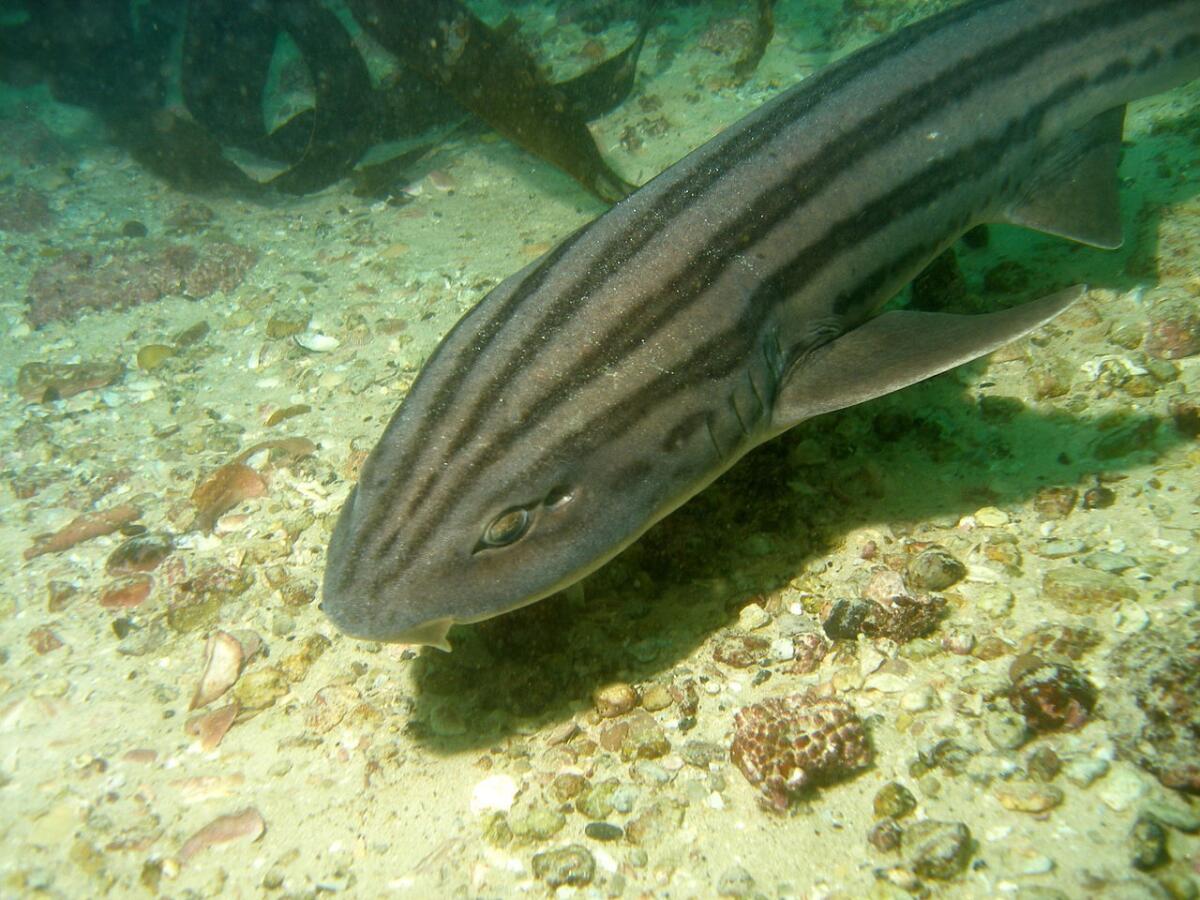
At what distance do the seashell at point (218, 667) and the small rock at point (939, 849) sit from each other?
304 cm

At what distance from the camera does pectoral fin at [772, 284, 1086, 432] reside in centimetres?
296

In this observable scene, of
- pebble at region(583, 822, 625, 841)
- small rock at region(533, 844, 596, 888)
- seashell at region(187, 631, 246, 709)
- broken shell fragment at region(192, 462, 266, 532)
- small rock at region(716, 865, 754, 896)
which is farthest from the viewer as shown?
broken shell fragment at region(192, 462, 266, 532)

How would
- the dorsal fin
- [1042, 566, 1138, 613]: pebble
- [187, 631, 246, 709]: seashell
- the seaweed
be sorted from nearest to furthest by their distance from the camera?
[1042, 566, 1138, 613]: pebble
[187, 631, 246, 709]: seashell
the dorsal fin
the seaweed

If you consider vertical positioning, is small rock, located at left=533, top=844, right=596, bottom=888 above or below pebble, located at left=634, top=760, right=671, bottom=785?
above

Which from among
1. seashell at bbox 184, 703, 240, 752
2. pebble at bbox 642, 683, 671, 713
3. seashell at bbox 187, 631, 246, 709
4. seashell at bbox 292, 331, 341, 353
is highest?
seashell at bbox 292, 331, 341, 353

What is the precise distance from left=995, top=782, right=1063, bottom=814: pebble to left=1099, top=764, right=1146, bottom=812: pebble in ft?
0.46

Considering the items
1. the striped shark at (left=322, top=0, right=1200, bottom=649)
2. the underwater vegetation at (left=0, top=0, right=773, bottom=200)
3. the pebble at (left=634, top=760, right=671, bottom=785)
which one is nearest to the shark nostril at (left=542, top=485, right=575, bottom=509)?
the striped shark at (left=322, top=0, right=1200, bottom=649)

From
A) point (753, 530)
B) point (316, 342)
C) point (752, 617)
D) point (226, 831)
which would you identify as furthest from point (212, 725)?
point (316, 342)

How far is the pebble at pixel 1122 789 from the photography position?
235 centimetres

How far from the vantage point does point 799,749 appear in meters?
2.64

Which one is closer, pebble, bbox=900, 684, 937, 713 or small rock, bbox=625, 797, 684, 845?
small rock, bbox=625, 797, 684, 845

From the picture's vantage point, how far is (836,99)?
133 inches

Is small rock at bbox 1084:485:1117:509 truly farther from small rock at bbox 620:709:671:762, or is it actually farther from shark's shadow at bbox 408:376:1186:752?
small rock at bbox 620:709:671:762

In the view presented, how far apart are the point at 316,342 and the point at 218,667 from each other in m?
2.91
